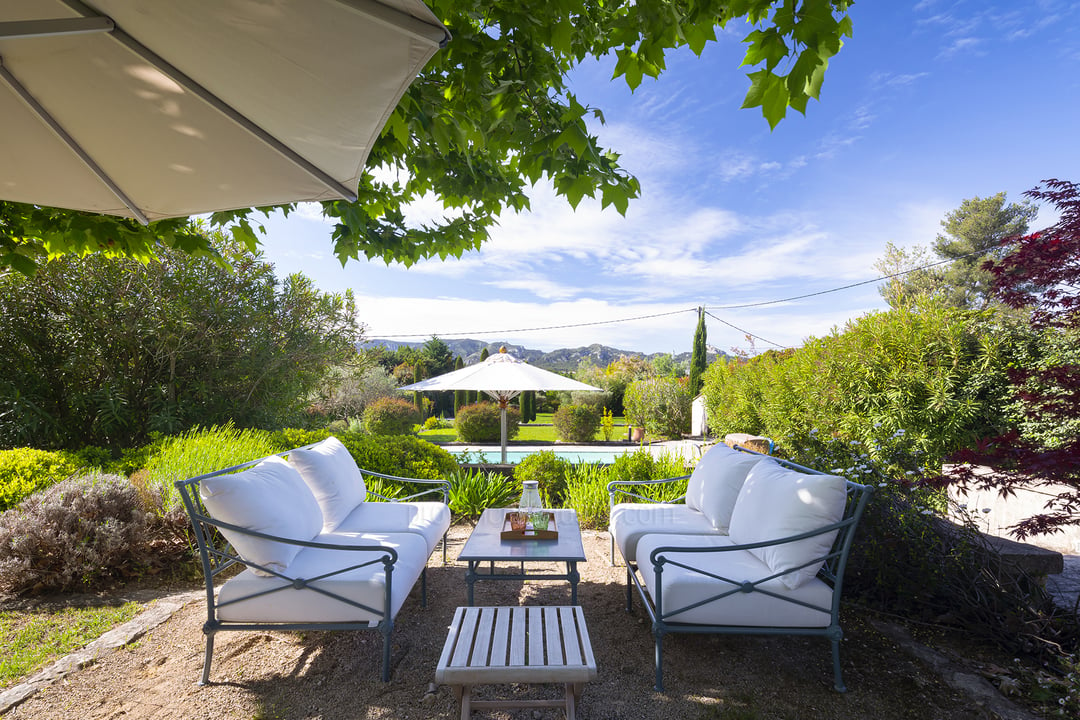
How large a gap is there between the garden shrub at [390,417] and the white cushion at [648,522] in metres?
9.77

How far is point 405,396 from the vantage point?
59.6 ft

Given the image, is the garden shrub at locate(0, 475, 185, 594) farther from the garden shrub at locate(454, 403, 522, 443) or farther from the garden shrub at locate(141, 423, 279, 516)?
the garden shrub at locate(454, 403, 522, 443)

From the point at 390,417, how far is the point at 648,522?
35.2 ft

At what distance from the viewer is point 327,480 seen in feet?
10.8

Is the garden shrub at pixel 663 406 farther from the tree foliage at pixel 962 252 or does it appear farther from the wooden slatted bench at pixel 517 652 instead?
the wooden slatted bench at pixel 517 652

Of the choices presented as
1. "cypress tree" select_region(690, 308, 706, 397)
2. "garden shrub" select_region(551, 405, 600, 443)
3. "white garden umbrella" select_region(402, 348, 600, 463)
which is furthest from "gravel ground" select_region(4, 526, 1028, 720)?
"cypress tree" select_region(690, 308, 706, 397)

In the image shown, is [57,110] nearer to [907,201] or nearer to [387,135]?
[387,135]

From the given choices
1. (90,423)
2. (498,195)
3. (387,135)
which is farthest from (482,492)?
(90,423)

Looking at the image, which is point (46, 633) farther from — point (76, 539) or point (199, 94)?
point (199, 94)

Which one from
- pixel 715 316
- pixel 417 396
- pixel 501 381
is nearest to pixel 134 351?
pixel 501 381

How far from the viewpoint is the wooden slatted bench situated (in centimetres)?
168

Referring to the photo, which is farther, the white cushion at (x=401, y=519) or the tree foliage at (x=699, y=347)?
the tree foliage at (x=699, y=347)

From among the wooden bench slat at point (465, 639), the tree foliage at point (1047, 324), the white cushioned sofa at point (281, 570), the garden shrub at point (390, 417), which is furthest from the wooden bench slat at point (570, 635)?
the garden shrub at point (390, 417)

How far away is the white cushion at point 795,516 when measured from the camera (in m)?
2.30
